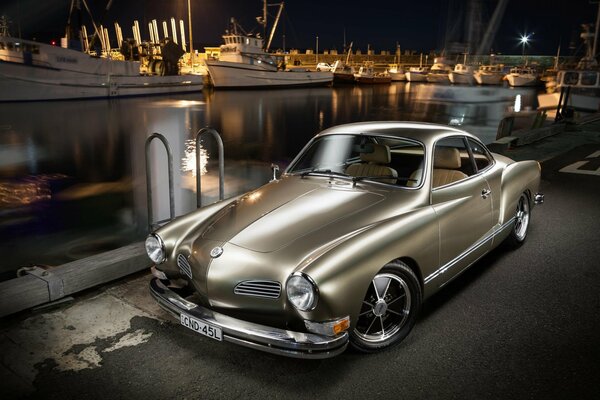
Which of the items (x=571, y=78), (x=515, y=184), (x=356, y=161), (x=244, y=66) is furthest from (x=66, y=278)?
(x=244, y=66)

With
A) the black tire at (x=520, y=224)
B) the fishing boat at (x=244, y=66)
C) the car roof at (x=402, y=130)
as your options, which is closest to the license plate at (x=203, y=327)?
the car roof at (x=402, y=130)

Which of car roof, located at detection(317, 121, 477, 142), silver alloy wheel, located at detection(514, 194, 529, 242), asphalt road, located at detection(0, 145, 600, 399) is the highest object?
car roof, located at detection(317, 121, 477, 142)

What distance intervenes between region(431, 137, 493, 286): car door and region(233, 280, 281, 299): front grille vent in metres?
1.50

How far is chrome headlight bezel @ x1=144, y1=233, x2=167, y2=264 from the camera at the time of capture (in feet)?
12.6

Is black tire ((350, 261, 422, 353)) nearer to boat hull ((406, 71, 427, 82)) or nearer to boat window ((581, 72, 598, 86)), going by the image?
boat window ((581, 72, 598, 86))

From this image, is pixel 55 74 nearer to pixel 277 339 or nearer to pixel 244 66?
pixel 244 66

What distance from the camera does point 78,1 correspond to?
42.3 m

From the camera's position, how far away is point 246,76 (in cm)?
5300

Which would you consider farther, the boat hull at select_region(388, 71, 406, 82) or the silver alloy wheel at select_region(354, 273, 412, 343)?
the boat hull at select_region(388, 71, 406, 82)

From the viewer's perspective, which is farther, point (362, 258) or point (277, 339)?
point (362, 258)

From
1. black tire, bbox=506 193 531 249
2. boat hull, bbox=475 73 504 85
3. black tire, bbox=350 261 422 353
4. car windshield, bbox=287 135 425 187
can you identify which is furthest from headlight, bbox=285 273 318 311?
boat hull, bbox=475 73 504 85

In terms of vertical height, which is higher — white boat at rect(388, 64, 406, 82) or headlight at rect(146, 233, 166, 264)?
white boat at rect(388, 64, 406, 82)

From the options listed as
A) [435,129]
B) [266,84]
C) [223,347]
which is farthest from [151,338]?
[266,84]

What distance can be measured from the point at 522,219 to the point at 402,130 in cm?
228
